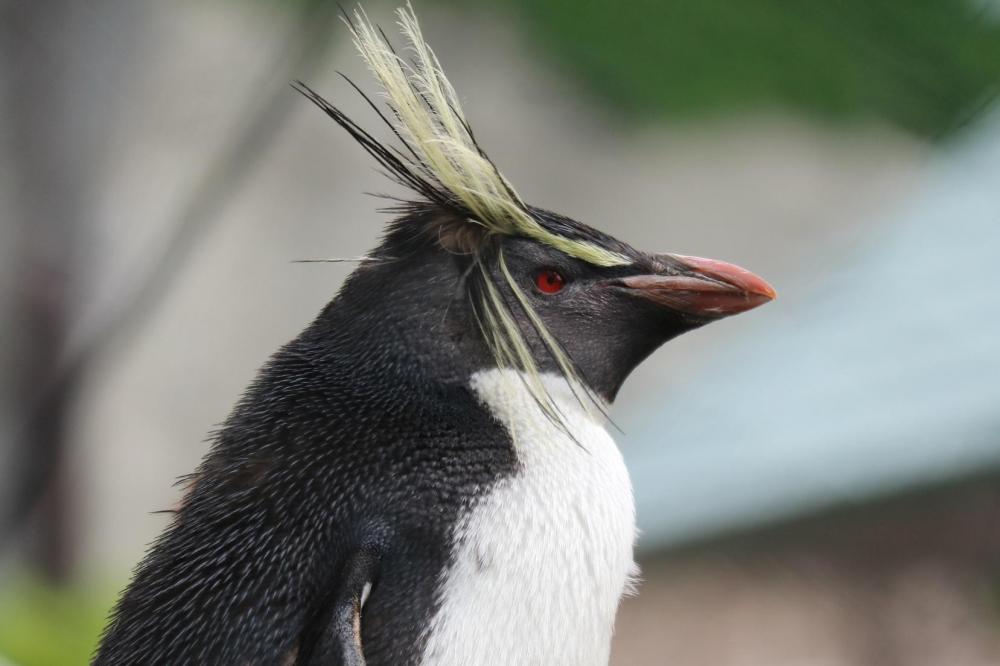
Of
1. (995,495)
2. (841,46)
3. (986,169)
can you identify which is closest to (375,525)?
(841,46)

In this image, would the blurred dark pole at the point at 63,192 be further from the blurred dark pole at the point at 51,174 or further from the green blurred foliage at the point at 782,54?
the green blurred foliage at the point at 782,54

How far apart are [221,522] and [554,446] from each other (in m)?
0.17

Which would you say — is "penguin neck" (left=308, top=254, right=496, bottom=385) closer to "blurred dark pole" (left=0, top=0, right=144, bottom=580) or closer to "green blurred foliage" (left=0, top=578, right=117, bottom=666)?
"green blurred foliage" (left=0, top=578, right=117, bottom=666)

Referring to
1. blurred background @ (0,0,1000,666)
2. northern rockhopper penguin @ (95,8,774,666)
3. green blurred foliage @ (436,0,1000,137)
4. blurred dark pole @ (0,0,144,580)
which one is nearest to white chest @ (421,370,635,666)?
northern rockhopper penguin @ (95,8,774,666)

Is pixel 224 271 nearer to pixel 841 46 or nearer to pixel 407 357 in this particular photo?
pixel 841 46

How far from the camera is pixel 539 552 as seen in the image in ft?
1.85

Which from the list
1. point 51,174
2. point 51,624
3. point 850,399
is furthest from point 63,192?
point 850,399

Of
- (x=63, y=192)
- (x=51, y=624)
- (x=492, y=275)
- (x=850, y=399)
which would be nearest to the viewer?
(x=492, y=275)

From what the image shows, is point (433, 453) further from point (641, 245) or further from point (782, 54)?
point (641, 245)

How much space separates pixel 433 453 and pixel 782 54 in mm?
1083

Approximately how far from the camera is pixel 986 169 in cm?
147

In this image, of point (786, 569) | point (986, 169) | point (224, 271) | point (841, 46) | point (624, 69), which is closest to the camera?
point (841, 46)

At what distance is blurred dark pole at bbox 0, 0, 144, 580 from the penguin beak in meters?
1.25

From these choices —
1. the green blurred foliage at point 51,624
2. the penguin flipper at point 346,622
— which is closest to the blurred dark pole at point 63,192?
the green blurred foliage at point 51,624
